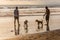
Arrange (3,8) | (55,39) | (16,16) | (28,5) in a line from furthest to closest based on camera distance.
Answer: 1. (28,5)
2. (3,8)
3. (16,16)
4. (55,39)

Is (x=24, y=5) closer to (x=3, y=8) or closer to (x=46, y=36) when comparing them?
(x=3, y=8)

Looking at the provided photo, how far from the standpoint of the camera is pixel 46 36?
37.4ft

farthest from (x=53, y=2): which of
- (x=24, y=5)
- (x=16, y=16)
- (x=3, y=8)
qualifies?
(x=16, y=16)

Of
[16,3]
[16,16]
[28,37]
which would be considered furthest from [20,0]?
[28,37]

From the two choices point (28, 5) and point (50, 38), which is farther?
point (28, 5)

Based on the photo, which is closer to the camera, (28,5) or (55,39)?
(55,39)

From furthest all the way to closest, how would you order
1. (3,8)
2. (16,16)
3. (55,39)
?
(3,8) → (16,16) → (55,39)

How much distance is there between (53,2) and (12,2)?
5.96 metres

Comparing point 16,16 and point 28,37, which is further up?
point 16,16

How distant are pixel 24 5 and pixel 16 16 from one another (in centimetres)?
1830

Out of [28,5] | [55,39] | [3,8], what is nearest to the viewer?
[55,39]

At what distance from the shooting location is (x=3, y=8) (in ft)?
97.4

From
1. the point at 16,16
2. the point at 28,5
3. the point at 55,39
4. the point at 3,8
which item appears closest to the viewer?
the point at 55,39

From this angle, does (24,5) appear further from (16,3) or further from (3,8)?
(3,8)
